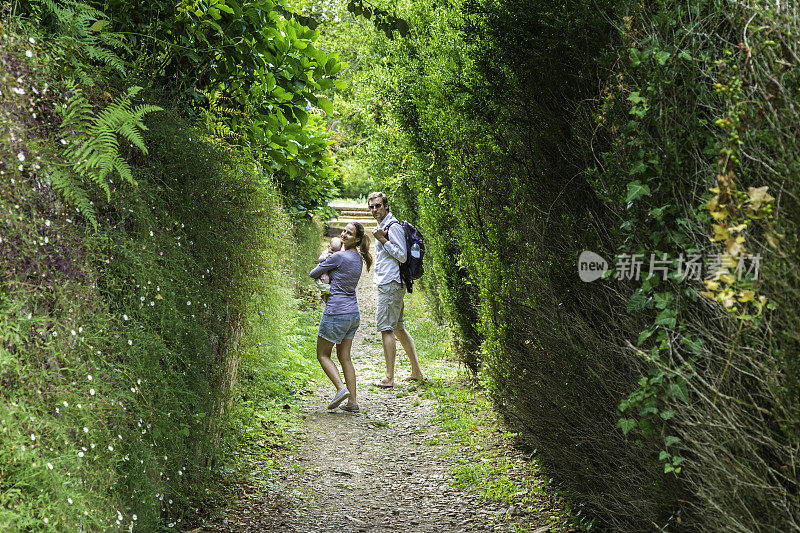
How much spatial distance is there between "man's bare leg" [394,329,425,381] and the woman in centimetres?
116

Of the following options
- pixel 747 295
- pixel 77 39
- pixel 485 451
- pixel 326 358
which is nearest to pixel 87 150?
pixel 77 39

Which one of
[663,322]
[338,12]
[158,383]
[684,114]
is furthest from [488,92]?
[338,12]

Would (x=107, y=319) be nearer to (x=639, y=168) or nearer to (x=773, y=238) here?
(x=639, y=168)

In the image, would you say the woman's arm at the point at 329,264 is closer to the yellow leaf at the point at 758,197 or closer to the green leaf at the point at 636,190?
the green leaf at the point at 636,190

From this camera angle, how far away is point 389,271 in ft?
26.6

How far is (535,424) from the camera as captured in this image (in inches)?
186

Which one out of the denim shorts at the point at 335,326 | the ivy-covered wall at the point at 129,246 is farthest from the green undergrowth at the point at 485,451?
the ivy-covered wall at the point at 129,246

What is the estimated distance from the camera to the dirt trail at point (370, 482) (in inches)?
181

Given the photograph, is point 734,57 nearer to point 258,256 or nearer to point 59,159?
point 59,159

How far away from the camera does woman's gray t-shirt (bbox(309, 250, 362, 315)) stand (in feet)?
23.6

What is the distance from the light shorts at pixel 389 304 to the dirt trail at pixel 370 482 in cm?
92

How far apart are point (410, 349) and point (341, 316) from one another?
5.19 feet

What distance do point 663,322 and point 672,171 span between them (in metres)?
0.59

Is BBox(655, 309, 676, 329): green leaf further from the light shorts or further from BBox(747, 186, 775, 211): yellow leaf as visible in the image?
the light shorts
